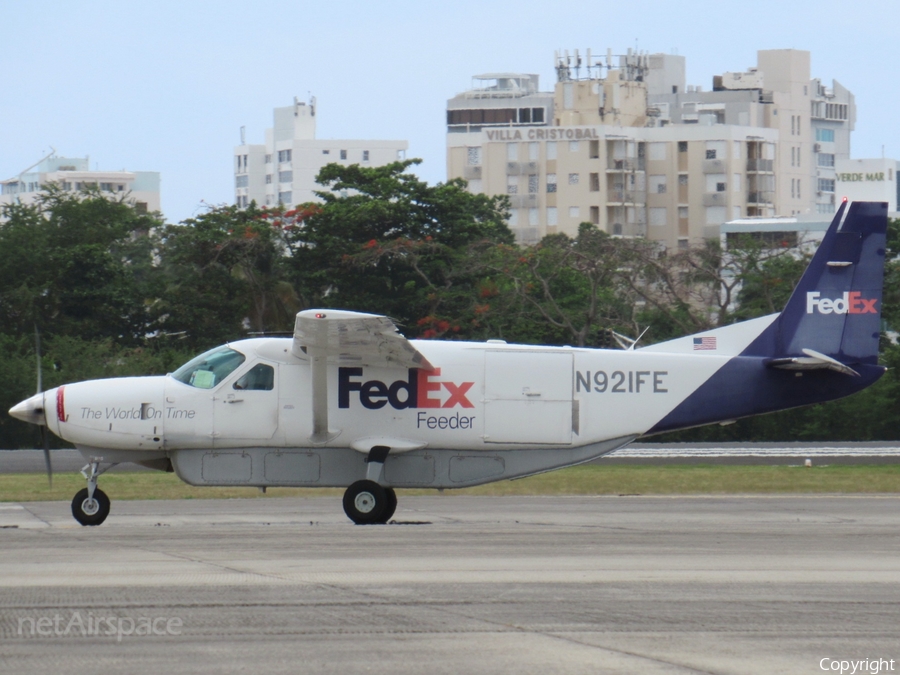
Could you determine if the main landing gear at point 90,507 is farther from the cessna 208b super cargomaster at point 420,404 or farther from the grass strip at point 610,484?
the grass strip at point 610,484

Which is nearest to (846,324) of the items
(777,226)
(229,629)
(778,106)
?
(229,629)

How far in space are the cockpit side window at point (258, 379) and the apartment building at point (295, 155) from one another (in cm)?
13049

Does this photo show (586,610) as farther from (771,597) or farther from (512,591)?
(771,597)

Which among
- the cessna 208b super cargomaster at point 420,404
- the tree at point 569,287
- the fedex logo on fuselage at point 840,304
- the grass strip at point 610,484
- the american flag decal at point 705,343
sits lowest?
the grass strip at point 610,484

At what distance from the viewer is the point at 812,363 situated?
16344mm

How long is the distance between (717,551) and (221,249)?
2947 centimetres

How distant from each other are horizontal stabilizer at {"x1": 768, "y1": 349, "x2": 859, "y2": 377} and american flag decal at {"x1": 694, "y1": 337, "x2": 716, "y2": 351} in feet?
2.65

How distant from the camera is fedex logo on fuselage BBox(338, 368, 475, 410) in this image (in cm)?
1634

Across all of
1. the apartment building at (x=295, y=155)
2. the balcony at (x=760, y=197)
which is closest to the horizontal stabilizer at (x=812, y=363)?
the balcony at (x=760, y=197)

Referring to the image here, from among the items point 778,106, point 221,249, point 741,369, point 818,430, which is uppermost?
point 778,106

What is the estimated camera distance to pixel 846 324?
1677cm

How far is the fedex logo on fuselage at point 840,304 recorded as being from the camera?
1677 cm

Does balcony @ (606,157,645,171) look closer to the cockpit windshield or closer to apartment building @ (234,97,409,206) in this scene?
apartment building @ (234,97,409,206)

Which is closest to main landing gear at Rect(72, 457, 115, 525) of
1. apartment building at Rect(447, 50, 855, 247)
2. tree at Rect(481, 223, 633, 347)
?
tree at Rect(481, 223, 633, 347)
